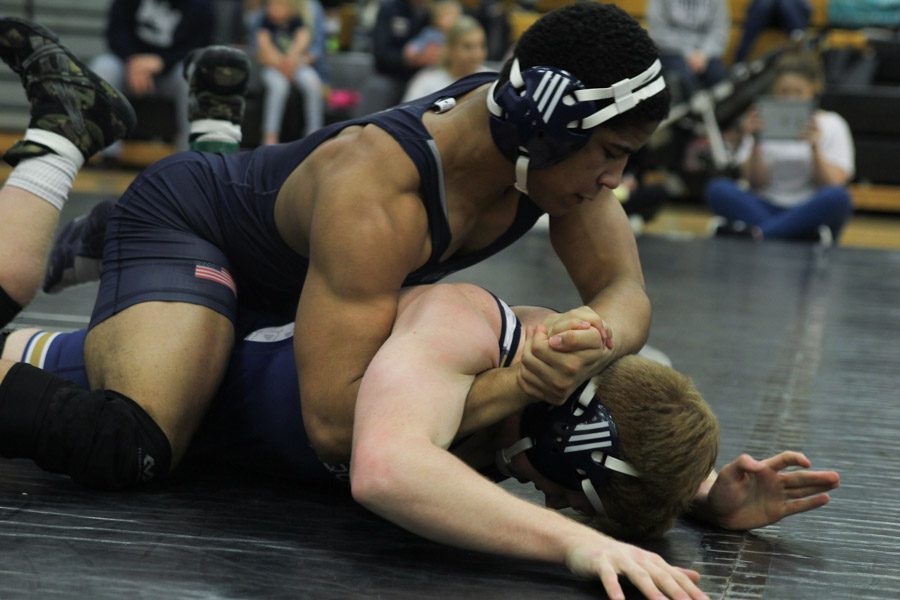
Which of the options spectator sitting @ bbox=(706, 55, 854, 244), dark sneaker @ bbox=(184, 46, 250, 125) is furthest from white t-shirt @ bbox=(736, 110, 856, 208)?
dark sneaker @ bbox=(184, 46, 250, 125)

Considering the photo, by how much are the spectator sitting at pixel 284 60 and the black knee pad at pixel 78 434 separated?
6056mm

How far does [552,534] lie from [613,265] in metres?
0.68

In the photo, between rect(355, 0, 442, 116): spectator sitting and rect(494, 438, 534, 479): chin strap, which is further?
rect(355, 0, 442, 116): spectator sitting

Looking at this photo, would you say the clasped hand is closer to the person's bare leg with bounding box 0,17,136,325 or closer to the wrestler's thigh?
the wrestler's thigh

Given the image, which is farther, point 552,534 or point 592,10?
point 592,10

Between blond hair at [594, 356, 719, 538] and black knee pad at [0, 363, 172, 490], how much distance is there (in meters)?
0.72

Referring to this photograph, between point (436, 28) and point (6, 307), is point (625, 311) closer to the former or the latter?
point (6, 307)

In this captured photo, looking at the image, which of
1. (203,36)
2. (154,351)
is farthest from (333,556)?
(203,36)

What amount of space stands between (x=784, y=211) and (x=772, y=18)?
248 centimetres

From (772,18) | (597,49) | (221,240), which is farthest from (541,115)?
(772,18)

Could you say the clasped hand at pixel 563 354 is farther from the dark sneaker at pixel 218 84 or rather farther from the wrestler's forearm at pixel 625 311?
the dark sneaker at pixel 218 84

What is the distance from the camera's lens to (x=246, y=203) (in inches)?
91.3

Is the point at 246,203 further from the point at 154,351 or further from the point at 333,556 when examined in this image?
the point at 333,556

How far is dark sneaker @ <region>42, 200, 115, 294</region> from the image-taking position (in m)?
2.71
